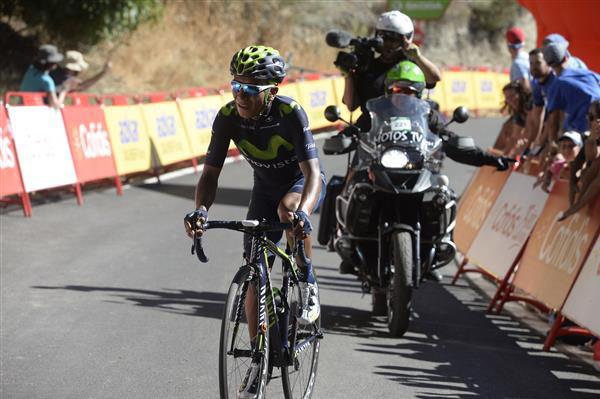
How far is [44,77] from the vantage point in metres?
16.0

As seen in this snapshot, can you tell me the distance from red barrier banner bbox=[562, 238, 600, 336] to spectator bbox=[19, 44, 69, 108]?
362 inches

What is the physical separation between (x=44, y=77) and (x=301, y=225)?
11.0 meters

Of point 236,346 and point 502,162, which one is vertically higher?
point 502,162

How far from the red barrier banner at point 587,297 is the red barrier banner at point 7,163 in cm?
793

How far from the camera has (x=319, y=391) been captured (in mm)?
7340

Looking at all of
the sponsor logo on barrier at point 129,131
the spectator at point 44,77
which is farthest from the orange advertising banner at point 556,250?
the sponsor logo on barrier at point 129,131

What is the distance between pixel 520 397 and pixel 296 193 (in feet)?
6.83

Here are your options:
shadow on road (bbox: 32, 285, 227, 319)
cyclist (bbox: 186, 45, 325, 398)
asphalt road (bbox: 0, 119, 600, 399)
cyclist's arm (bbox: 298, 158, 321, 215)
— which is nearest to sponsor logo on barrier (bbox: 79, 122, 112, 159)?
asphalt road (bbox: 0, 119, 600, 399)

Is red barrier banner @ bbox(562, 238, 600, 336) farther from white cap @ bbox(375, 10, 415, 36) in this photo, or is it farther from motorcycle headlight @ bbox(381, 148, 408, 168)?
white cap @ bbox(375, 10, 415, 36)

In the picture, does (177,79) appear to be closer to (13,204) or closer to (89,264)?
(13,204)

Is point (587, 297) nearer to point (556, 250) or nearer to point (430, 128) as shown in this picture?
point (556, 250)

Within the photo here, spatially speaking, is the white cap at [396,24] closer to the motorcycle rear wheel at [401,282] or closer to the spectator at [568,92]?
the spectator at [568,92]

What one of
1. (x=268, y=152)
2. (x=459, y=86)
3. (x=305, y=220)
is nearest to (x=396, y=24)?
(x=268, y=152)

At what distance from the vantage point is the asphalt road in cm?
752
